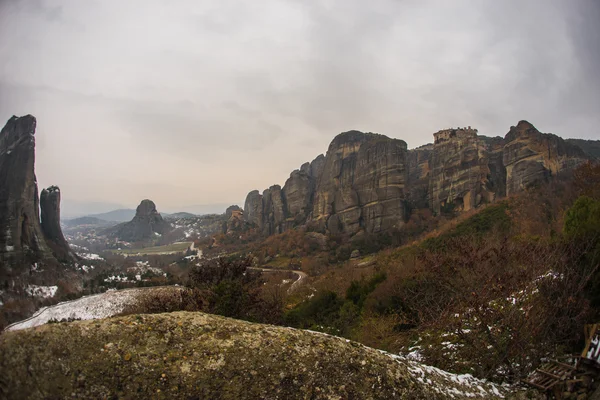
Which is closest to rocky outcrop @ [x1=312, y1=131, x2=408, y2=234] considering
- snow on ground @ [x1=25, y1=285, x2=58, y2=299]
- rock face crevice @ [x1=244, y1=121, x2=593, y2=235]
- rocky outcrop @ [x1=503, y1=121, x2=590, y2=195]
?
rock face crevice @ [x1=244, y1=121, x2=593, y2=235]

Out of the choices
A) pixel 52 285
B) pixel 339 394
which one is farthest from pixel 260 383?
pixel 52 285

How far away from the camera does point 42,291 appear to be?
75.4 metres

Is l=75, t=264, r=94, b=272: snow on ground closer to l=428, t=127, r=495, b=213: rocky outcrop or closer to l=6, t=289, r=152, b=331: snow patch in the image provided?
l=6, t=289, r=152, b=331: snow patch

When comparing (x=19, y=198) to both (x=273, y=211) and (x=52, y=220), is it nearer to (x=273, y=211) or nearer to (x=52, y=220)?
(x=52, y=220)

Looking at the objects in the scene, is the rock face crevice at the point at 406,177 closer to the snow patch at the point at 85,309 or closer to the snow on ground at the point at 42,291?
the snow patch at the point at 85,309

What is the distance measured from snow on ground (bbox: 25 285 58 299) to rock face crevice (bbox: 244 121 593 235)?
67.9m

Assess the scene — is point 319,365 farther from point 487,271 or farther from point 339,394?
point 487,271

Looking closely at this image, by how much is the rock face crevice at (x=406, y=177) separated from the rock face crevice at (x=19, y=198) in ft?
248

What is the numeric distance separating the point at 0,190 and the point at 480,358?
122 m

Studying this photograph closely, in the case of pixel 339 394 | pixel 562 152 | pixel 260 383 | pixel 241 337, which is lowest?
pixel 339 394

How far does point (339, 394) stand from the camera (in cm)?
399

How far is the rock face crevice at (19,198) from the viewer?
3238 inches

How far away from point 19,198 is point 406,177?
11737cm

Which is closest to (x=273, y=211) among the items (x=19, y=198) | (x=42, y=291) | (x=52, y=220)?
(x=42, y=291)
